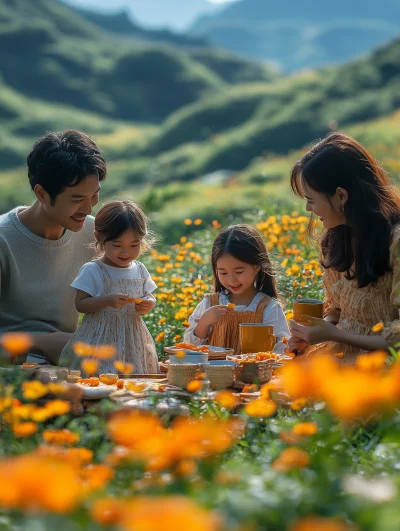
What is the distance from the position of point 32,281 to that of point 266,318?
1218 millimetres

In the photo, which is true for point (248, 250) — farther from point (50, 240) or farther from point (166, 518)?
point (166, 518)

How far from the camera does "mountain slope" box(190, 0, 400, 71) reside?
118938mm

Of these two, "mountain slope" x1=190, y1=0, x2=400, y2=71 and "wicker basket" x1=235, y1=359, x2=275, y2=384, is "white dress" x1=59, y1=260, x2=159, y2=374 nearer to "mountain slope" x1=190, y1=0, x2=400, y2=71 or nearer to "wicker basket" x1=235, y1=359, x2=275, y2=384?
"wicker basket" x1=235, y1=359, x2=275, y2=384

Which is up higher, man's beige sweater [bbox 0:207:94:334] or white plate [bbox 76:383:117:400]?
man's beige sweater [bbox 0:207:94:334]

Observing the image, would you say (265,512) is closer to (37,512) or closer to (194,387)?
(37,512)

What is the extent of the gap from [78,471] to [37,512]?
528mm

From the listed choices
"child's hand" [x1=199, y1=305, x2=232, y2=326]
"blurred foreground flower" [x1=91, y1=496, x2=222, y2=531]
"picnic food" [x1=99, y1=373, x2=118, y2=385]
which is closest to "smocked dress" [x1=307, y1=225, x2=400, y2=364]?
"child's hand" [x1=199, y1=305, x2=232, y2=326]

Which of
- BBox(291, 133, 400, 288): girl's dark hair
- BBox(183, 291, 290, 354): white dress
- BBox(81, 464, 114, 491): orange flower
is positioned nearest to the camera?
BBox(81, 464, 114, 491): orange flower

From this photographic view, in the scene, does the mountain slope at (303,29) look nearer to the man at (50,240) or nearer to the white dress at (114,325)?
the man at (50,240)

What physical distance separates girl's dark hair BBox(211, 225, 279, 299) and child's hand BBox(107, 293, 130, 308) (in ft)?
2.48

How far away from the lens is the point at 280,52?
122938 mm

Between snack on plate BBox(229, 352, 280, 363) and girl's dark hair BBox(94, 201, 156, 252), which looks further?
girl's dark hair BBox(94, 201, 156, 252)

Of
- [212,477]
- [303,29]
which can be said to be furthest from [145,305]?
[303,29]

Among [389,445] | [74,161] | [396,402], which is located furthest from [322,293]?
[396,402]
